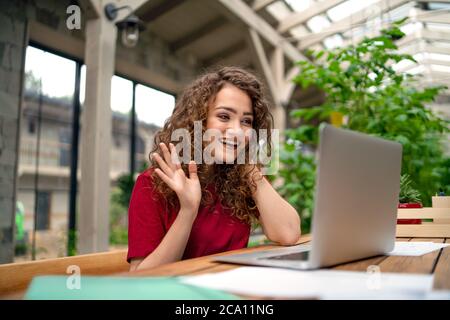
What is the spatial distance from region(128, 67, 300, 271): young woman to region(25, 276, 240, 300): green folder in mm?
450

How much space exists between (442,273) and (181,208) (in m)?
0.56

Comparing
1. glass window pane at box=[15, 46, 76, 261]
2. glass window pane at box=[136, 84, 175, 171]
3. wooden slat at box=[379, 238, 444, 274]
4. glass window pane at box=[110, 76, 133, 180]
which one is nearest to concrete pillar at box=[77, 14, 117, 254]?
glass window pane at box=[15, 46, 76, 261]

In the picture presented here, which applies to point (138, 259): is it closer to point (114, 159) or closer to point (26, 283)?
point (26, 283)

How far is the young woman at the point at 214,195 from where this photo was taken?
1158 mm

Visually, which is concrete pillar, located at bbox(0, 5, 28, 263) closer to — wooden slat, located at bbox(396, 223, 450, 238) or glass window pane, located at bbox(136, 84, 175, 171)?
glass window pane, located at bbox(136, 84, 175, 171)

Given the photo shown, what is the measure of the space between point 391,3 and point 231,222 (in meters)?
4.68

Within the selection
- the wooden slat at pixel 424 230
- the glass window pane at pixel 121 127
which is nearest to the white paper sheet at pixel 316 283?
the wooden slat at pixel 424 230

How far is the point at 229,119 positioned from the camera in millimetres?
1366

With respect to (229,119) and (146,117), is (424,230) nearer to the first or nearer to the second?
(229,119)

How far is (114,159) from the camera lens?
17.9 ft

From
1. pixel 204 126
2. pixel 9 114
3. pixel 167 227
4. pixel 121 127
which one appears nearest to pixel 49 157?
pixel 9 114

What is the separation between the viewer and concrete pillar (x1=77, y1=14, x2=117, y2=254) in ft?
11.1

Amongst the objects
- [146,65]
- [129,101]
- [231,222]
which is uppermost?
[146,65]
